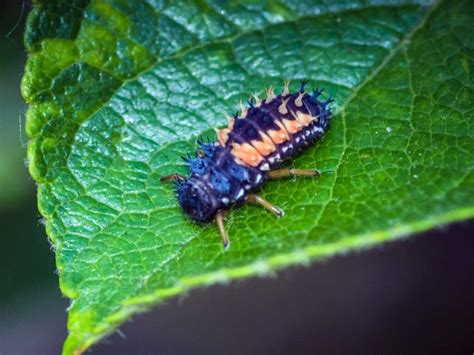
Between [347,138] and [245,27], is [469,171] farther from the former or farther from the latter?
[245,27]

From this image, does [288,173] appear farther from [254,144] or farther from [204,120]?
[204,120]

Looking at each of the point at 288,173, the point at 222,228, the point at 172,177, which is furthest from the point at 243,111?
the point at 222,228

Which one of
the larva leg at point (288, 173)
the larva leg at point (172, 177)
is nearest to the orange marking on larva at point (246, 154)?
the larva leg at point (288, 173)

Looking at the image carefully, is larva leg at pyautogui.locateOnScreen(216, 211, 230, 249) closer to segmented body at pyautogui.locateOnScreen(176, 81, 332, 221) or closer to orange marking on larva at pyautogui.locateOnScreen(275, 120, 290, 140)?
segmented body at pyautogui.locateOnScreen(176, 81, 332, 221)

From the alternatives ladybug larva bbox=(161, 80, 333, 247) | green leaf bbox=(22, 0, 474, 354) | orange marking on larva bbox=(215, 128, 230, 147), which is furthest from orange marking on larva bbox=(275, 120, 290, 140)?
orange marking on larva bbox=(215, 128, 230, 147)

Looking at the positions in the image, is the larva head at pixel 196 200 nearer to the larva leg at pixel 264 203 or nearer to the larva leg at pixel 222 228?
the larva leg at pixel 222 228

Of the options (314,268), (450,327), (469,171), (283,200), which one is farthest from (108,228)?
(450,327)
